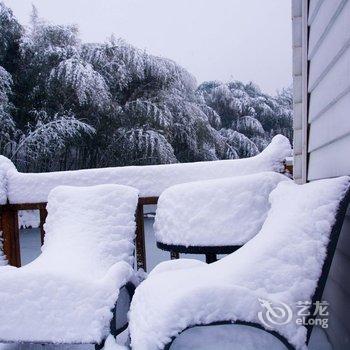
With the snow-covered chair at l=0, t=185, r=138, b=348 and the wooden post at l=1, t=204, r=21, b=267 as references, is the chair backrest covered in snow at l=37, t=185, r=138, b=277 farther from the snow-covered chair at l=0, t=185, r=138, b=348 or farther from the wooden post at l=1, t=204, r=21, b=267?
the wooden post at l=1, t=204, r=21, b=267

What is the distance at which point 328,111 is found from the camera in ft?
6.28

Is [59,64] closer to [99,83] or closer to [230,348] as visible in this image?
[99,83]

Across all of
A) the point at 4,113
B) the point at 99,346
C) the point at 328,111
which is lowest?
the point at 99,346

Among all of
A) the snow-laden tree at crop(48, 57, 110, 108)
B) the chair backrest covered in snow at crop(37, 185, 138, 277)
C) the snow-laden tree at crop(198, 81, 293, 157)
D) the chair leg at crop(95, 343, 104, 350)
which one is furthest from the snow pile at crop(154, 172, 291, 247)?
the snow-laden tree at crop(198, 81, 293, 157)

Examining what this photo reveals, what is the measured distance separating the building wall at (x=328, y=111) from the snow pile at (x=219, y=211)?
1.02ft

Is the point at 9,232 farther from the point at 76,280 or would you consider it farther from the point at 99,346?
the point at 99,346

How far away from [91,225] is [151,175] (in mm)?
544

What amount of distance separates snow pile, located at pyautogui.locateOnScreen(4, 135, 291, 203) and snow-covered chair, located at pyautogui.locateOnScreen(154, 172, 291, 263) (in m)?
0.30

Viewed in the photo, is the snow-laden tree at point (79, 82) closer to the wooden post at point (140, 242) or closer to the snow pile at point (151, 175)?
the snow pile at point (151, 175)

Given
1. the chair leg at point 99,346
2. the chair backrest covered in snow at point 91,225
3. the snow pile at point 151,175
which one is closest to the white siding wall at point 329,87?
the snow pile at point 151,175

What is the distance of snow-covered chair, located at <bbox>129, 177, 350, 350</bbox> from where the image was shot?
122 cm

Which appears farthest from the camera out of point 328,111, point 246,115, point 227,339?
point 246,115

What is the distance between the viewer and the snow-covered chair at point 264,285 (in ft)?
4.00

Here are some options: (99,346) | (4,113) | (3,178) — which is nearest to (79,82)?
(4,113)
